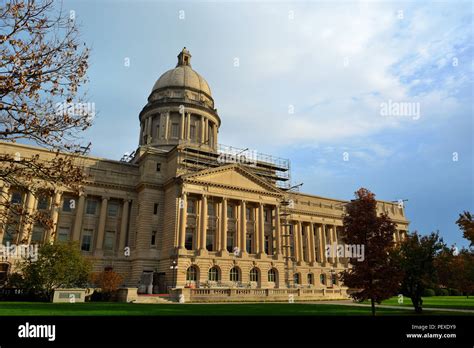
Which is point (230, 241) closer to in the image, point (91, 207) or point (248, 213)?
point (248, 213)

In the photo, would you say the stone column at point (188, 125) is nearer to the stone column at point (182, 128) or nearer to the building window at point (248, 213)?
the stone column at point (182, 128)

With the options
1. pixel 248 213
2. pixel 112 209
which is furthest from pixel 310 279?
pixel 112 209

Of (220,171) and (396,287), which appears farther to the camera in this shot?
(220,171)

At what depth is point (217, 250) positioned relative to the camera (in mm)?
51750

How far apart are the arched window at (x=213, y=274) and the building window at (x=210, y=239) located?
10.7ft

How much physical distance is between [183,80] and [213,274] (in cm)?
4137

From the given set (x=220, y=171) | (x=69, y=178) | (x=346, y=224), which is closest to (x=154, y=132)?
(x=220, y=171)

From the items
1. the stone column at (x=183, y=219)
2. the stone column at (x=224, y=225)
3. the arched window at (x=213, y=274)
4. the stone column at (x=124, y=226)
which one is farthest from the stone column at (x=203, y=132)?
the arched window at (x=213, y=274)

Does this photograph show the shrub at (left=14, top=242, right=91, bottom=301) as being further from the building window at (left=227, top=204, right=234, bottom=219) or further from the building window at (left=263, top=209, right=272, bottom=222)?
the building window at (left=263, top=209, right=272, bottom=222)

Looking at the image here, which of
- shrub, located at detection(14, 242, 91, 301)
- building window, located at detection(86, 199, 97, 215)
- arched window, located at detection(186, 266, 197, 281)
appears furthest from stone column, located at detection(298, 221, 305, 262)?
shrub, located at detection(14, 242, 91, 301)

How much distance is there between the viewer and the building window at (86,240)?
50.7 meters

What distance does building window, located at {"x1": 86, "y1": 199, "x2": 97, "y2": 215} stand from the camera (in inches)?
2064
